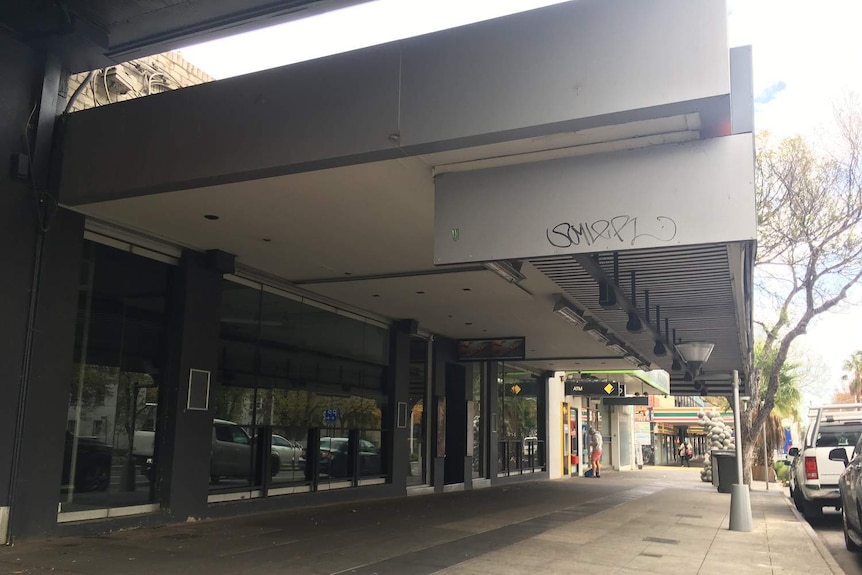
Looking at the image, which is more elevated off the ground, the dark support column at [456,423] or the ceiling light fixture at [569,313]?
the ceiling light fixture at [569,313]

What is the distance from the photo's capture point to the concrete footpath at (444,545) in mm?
7379

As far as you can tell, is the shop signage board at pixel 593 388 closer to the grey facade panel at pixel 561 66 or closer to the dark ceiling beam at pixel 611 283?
the dark ceiling beam at pixel 611 283

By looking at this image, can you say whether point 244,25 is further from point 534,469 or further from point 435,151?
point 534,469

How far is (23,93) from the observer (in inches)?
328

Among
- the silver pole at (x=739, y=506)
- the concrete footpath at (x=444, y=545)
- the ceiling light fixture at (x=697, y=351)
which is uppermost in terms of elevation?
the ceiling light fixture at (x=697, y=351)

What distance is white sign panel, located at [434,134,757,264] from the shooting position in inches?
237

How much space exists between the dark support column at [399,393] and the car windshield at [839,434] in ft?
28.7

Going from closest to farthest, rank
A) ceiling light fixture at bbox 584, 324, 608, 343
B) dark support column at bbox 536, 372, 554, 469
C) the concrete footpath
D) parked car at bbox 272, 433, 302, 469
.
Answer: the concrete footpath < parked car at bbox 272, 433, 302, 469 < ceiling light fixture at bbox 584, 324, 608, 343 < dark support column at bbox 536, 372, 554, 469

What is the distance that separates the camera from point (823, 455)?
12578 mm

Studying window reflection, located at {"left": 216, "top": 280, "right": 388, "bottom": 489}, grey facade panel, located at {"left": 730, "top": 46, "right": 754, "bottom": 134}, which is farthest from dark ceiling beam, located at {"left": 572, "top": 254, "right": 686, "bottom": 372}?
window reflection, located at {"left": 216, "top": 280, "right": 388, "bottom": 489}

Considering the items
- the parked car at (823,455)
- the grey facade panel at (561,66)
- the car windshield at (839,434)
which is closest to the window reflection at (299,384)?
the grey facade panel at (561,66)

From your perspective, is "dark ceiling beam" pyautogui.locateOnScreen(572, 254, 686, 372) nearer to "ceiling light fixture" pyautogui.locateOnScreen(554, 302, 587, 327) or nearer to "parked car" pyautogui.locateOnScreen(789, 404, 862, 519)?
"ceiling light fixture" pyautogui.locateOnScreen(554, 302, 587, 327)

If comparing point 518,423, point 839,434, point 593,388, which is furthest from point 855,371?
point 839,434

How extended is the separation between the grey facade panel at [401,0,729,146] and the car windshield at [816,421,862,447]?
38.0 ft
